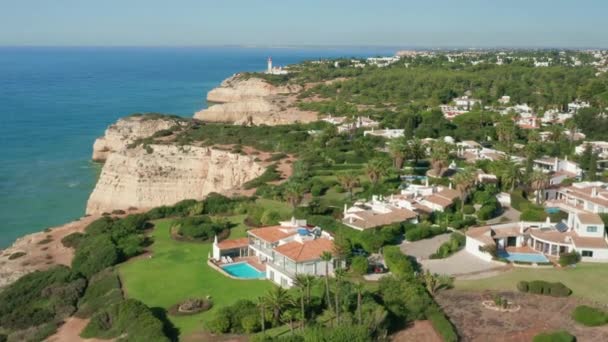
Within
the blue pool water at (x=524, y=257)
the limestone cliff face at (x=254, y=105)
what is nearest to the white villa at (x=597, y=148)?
the blue pool water at (x=524, y=257)

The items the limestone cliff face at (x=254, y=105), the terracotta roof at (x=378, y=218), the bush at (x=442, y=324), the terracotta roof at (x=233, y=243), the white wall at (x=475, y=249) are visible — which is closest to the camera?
the bush at (x=442, y=324)

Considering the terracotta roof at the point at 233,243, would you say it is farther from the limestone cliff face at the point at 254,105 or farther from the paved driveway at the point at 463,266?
the limestone cliff face at the point at 254,105

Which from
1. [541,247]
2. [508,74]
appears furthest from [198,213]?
[508,74]

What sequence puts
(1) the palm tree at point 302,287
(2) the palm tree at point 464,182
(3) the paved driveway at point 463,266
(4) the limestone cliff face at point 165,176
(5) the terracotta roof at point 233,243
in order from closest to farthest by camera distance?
(1) the palm tree at point 302,287 → (3) the paved driveway at point 463,266 → (5) the terracotta roof at point 233,243 → (2) the palm tree at point 464,182 → (4) the limestone cliff face at point 165,176

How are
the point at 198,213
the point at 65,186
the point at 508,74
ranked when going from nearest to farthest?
the point at 198,213
the point at 65,186
the point at 508,74

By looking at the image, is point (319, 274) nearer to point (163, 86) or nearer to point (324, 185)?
point (324, 185)

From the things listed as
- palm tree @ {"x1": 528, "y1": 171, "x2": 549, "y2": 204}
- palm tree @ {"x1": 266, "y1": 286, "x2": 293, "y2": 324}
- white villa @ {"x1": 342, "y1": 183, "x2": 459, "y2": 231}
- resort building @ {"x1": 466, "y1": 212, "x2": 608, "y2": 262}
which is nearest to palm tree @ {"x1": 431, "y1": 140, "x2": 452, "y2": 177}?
white villa @ {"x1": 342, "y1": 183, "x2": 459, "y2": 231}

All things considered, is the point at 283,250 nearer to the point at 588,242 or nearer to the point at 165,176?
the point at 588,242

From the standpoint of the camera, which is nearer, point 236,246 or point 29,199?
point 236,246
